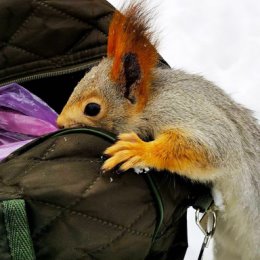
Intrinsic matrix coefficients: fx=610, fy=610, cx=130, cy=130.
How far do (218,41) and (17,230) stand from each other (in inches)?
65.6

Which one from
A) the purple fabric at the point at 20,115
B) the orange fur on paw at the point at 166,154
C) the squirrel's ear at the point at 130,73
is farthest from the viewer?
the purple fabric at the point at 20,115

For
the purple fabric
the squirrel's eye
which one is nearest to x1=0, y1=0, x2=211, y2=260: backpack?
the squirrel's eye

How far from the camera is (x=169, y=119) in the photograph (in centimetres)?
141

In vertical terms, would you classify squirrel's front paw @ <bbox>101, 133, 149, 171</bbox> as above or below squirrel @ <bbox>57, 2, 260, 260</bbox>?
below

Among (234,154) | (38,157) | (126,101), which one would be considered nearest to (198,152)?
(234,154)

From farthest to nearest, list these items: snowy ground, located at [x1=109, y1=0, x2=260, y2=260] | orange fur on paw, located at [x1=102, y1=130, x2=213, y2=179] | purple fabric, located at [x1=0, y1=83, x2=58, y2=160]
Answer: snowy ground, located at [x1=109, y1=0, x2=260, y2=260], purple fabric, located at [x1=0, y1=83, x2=58, y2=160], orange fur on paw, located at [x1=102, y1=130, x2=213, y2=179]

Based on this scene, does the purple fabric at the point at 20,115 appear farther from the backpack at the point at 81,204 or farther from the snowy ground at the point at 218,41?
the snowy ground at the point at 218,41

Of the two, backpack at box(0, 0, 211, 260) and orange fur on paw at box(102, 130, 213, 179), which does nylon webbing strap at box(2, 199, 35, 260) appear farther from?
orange fur on paw at box(102, 130, 213, 179)

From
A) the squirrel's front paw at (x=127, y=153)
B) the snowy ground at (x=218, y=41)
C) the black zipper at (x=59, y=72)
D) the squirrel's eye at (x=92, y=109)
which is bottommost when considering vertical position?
the squirrel's front paw at (x=127, y=153)

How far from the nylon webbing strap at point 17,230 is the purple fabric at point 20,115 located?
19.0 inches

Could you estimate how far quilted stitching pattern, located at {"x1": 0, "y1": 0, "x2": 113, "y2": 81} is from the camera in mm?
1641

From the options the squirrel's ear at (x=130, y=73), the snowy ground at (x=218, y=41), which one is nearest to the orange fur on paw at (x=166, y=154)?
the squirrel's ear at (x=130, y=73)

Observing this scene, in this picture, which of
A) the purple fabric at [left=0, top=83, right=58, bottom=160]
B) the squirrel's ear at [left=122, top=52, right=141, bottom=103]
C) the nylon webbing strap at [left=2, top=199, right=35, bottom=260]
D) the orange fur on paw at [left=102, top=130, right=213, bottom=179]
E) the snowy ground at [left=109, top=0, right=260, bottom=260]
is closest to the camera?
the nylon webbing strap at [left=2, top=199, right=35, bottom=260]

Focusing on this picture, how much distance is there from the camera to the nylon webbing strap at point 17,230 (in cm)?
112
